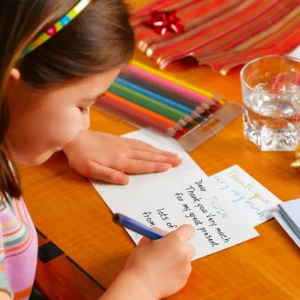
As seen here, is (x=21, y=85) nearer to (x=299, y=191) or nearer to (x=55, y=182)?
(x=55, y=182)

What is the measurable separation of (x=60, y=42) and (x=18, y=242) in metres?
0.33

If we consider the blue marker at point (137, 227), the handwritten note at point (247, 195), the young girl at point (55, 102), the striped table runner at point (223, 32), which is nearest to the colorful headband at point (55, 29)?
the young girl at point (55, 102)

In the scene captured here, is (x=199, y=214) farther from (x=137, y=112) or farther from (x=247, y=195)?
(x=137, y=112)

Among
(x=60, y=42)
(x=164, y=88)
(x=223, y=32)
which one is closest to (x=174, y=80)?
(x=164, y=88)

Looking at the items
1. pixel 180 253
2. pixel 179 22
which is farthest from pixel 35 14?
pixel 179 22

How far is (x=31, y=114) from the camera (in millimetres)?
710

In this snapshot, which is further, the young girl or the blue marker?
the blue marker

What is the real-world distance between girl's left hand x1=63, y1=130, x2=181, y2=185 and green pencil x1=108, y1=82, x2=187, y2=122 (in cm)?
8

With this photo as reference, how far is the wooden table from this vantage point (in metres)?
0.74

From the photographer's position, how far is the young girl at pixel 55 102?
62cm

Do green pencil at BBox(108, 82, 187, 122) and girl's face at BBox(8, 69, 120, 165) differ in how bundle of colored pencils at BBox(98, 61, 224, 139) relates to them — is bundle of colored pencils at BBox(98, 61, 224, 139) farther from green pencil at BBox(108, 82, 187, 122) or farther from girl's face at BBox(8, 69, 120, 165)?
girl's face at BBox(8, 69, 120, 165)

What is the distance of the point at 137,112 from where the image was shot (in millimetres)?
1039

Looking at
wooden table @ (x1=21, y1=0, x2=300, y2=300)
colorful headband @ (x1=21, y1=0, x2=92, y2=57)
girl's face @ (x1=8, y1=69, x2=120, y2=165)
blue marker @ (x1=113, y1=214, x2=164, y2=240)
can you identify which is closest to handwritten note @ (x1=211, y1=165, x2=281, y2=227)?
wooden table @ (x1=21, y1=0, x2=300, y2=300)

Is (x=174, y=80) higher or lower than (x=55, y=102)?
lower
